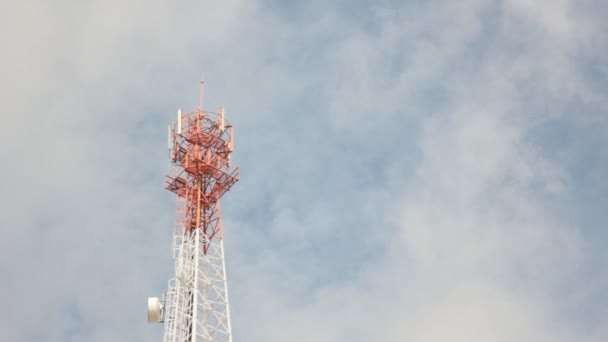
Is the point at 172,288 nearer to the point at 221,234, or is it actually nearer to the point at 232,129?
the point at 221,234

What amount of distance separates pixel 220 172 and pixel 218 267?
9.00m

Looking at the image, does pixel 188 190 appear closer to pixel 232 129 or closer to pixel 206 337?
pixel 232 129

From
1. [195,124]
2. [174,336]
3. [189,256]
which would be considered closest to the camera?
[174,336]

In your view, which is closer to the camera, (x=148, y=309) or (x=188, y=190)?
(x=148, y=309)

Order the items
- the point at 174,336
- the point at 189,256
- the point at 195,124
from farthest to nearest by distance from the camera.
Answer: the point at 195,124, the point at 189,256, the point at 174,336

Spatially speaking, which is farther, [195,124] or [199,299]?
[195,124]

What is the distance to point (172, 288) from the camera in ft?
253

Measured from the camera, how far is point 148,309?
76000 millimetres

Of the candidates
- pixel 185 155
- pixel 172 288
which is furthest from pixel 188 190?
pixel 172 288

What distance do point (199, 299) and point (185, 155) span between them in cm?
1373

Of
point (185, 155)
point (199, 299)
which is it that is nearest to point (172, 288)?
point (199, 299)

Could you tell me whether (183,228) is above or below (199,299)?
above

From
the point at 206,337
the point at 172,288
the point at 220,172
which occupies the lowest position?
the point at 206,337

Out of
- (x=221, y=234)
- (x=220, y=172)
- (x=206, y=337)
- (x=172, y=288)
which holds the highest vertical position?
(x=220, y=172)
